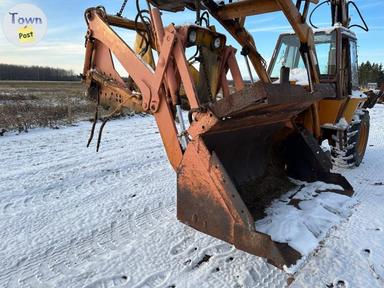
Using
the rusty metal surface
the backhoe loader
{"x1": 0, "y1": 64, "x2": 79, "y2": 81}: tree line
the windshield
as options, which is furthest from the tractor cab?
{"x1": 0, "y1": 64, "x2": 79, "y2": 81}: tree line

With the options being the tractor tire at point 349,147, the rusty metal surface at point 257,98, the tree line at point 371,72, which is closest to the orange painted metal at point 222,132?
the rusty metal surface at point 257,98

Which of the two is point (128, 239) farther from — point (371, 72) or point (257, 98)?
point (371, 72)

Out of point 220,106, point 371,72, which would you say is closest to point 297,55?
point 220,106

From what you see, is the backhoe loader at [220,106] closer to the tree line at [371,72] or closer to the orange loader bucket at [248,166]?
the orange loader bucket at [248,166]

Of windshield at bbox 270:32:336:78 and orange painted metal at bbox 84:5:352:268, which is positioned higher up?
windshield at bbox 270:32:336:78

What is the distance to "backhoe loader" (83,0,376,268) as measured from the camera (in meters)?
2.67

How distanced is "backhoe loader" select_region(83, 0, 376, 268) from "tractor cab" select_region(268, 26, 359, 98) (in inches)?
47.5

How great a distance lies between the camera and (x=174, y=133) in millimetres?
3111

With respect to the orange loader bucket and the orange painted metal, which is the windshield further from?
the orange loader bucket

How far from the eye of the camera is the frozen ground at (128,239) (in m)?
2.65

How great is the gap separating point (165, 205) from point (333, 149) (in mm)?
2978

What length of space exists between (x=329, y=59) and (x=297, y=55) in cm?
59

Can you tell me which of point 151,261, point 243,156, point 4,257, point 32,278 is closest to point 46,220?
point 4,257

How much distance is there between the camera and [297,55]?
5.90m
